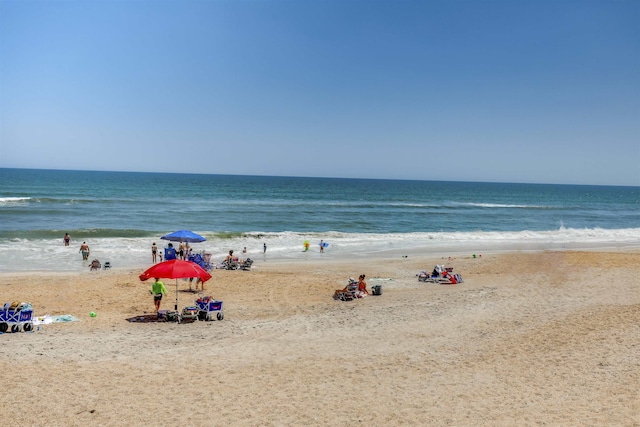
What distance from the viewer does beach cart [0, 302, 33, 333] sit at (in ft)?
37.8

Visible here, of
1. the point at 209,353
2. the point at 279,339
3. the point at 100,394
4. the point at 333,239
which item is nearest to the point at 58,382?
the point at 100,394

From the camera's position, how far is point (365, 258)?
27109 mm

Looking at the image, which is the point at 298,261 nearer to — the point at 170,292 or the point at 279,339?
the point at 170,292

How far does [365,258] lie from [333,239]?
26.3 ft

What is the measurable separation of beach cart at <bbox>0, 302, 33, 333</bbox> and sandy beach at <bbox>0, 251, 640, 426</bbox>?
296mm

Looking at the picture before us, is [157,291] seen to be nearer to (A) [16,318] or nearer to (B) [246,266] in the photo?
(A) [16,318]

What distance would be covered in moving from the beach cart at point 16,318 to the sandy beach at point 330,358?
30 cm

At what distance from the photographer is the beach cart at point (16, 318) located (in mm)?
11523

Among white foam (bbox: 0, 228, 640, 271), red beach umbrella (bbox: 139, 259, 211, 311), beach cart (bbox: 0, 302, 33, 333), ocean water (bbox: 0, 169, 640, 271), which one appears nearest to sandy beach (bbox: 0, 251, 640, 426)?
beach cart (bbox: 0, 302, 33, 333)

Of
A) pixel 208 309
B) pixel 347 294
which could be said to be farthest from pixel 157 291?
pixel 347 294

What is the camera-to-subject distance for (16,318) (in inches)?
459

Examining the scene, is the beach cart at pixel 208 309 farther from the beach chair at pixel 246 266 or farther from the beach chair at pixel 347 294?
the beach chair at pixel 246 266

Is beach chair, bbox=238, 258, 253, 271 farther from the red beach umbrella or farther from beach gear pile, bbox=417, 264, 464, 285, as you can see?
the red beach umbrella

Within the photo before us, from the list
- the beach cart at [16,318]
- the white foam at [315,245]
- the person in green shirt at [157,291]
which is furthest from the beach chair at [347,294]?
the white foam at [315,245]
